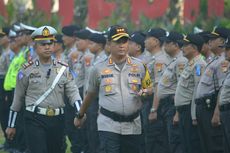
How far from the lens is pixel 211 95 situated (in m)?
11.7

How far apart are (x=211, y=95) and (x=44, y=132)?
241 cm

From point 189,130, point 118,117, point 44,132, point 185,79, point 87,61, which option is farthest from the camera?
point 87,61

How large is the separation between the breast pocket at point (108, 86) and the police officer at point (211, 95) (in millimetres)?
1697

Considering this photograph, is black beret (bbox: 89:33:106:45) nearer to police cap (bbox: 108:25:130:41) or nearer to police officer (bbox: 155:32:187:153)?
police officer (bbox: 155:32:187:153)

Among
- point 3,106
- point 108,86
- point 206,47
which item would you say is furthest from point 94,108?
point 108,86

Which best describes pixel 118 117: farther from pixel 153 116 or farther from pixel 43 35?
pixel 153 116

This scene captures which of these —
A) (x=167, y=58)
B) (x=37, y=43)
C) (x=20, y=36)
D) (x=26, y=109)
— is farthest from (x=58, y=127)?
(x=20, y=36)

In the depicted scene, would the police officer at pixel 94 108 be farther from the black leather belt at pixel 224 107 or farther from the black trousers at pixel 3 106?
the black leather belt at pixel 224 107

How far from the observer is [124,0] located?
112 ft

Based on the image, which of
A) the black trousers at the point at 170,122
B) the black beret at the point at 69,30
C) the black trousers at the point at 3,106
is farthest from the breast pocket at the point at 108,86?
the black trousers at the point at 3,106

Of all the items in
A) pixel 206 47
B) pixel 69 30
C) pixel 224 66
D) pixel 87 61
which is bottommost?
pixel 87 61

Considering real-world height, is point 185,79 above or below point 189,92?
above

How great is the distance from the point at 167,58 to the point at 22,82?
3538 millimetres

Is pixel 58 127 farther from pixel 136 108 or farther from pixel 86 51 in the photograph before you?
pixel 86 51
